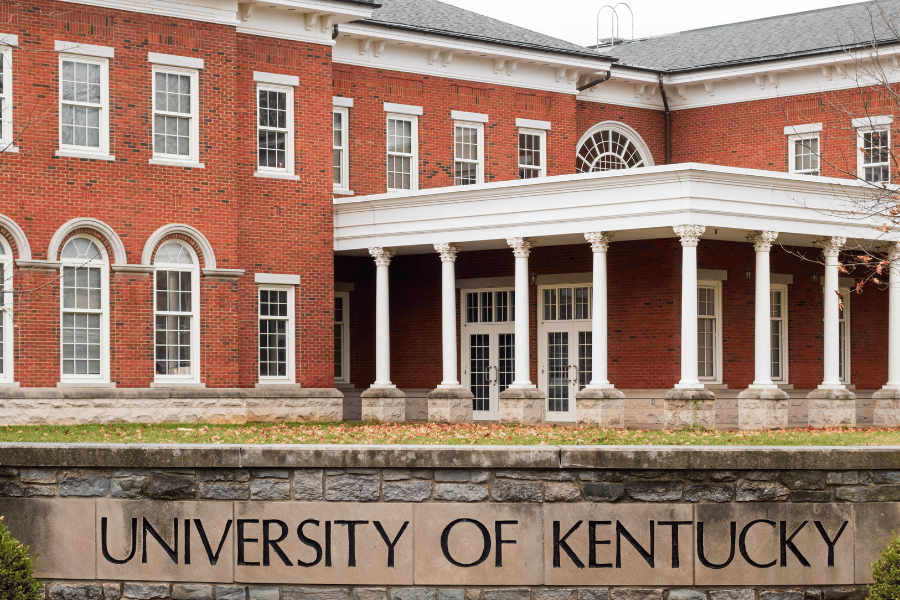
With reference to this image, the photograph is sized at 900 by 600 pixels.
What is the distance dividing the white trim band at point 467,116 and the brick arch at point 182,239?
8.21m

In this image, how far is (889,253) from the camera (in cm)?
2673

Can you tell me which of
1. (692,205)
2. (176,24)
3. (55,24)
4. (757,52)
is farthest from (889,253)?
(55,24)

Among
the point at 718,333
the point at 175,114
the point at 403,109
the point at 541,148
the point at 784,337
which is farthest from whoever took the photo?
the point at 541,148

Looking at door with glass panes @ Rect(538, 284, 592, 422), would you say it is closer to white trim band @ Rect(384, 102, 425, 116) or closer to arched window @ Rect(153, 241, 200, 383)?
white trim band @ Rect(384, 102, 425, 116)

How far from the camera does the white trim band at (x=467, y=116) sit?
31141mm

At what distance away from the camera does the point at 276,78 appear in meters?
27.4

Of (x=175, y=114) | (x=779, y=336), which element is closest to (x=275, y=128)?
(x=175, y=114)

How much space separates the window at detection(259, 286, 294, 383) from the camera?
1069 inches

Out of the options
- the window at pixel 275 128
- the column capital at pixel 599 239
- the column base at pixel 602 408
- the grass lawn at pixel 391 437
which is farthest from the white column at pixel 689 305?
the window at pixel 275 128

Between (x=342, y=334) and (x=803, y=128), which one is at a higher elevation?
(x=803, y=128)

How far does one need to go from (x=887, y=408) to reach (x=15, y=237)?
1819cm

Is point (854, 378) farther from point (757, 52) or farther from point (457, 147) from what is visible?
point (457, 147)

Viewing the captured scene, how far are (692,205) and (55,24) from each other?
12.7 m

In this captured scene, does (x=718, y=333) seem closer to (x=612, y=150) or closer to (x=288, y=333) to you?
(x=612, y=150)
